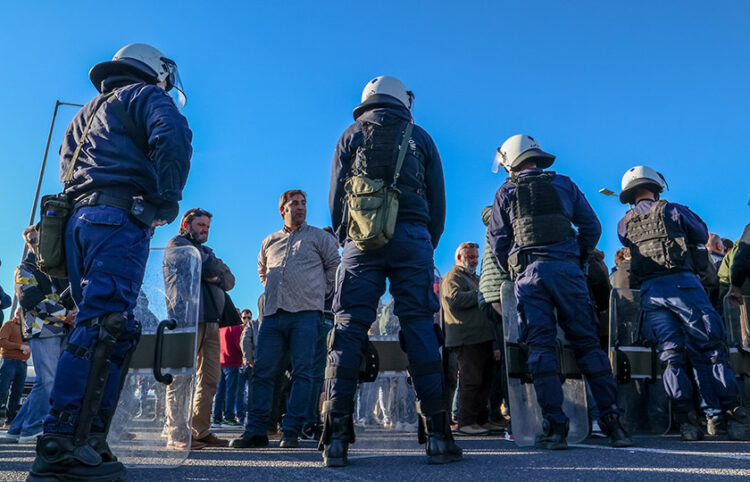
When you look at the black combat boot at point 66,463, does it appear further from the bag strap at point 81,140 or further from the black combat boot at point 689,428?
the black combat boot at point 689,428

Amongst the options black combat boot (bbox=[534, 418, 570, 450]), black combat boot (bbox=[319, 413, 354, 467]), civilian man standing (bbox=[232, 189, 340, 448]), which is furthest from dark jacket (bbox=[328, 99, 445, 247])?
civilian man standing (bbox=[232, 189, 340, 448])

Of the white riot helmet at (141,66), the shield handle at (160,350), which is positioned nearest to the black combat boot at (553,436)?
the shield handle at (160,350)

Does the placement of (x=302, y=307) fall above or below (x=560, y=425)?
above

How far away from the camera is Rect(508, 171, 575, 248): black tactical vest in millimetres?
4266

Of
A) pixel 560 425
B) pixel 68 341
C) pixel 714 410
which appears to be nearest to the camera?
pixel 68 341

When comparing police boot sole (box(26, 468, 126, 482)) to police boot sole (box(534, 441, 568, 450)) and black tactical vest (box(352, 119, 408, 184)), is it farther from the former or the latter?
police boot sole (box(534, 441, 568, 450))

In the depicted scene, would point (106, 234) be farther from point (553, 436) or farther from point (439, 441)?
point (553, 436)

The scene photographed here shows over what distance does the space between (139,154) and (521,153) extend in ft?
9.49

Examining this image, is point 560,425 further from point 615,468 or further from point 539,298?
point 615,468

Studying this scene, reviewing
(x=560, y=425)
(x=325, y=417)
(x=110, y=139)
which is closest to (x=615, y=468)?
(x=560, y=425)

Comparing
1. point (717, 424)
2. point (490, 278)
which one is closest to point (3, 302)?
point (490, 278)

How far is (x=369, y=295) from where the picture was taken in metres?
3.34

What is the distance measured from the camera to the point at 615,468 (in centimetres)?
273

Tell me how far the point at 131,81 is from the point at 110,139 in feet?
1.51
